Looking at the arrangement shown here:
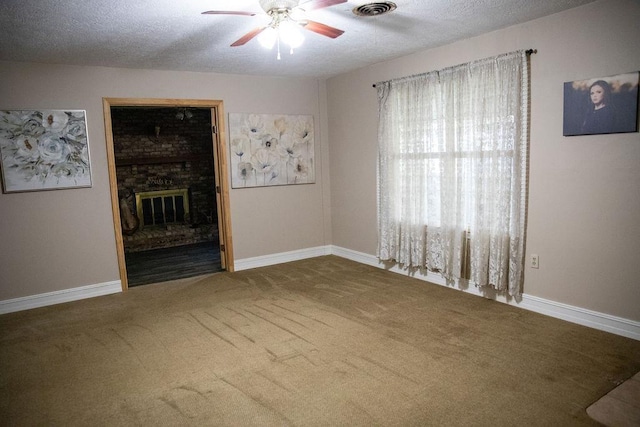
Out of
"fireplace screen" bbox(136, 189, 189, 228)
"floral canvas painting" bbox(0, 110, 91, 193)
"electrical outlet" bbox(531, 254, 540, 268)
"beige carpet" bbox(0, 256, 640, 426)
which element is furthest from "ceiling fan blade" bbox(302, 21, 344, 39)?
"fireplace screen" bbox(136, 189, 189, 228)

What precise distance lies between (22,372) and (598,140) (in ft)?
14.2

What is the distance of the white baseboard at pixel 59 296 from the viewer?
4.07 m

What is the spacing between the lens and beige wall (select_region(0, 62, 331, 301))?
13.3 ft

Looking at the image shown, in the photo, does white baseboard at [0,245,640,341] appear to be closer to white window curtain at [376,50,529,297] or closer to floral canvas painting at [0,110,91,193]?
white window curtain at [376,50,529,297]

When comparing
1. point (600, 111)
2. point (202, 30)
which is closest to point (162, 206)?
point (202, 30)

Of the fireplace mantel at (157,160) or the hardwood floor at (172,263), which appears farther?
the fireplace mantel at (157,160)

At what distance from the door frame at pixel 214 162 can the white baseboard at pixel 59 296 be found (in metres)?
0.14

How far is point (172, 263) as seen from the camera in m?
5.80

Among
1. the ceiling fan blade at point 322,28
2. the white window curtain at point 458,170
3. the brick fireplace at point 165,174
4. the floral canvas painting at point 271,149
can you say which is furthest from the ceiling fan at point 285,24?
the brick fireplace at point 165,174

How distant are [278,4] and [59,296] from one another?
3.66 m

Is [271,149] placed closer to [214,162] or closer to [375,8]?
[214,162]

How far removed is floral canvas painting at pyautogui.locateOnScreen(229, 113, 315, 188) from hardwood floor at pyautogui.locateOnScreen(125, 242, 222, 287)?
1.26 metres

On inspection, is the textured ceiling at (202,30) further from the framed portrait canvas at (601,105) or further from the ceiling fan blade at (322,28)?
the framed portrait canvas at (601,105)

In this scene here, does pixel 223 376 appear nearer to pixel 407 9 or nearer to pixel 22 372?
pixel 22 372
